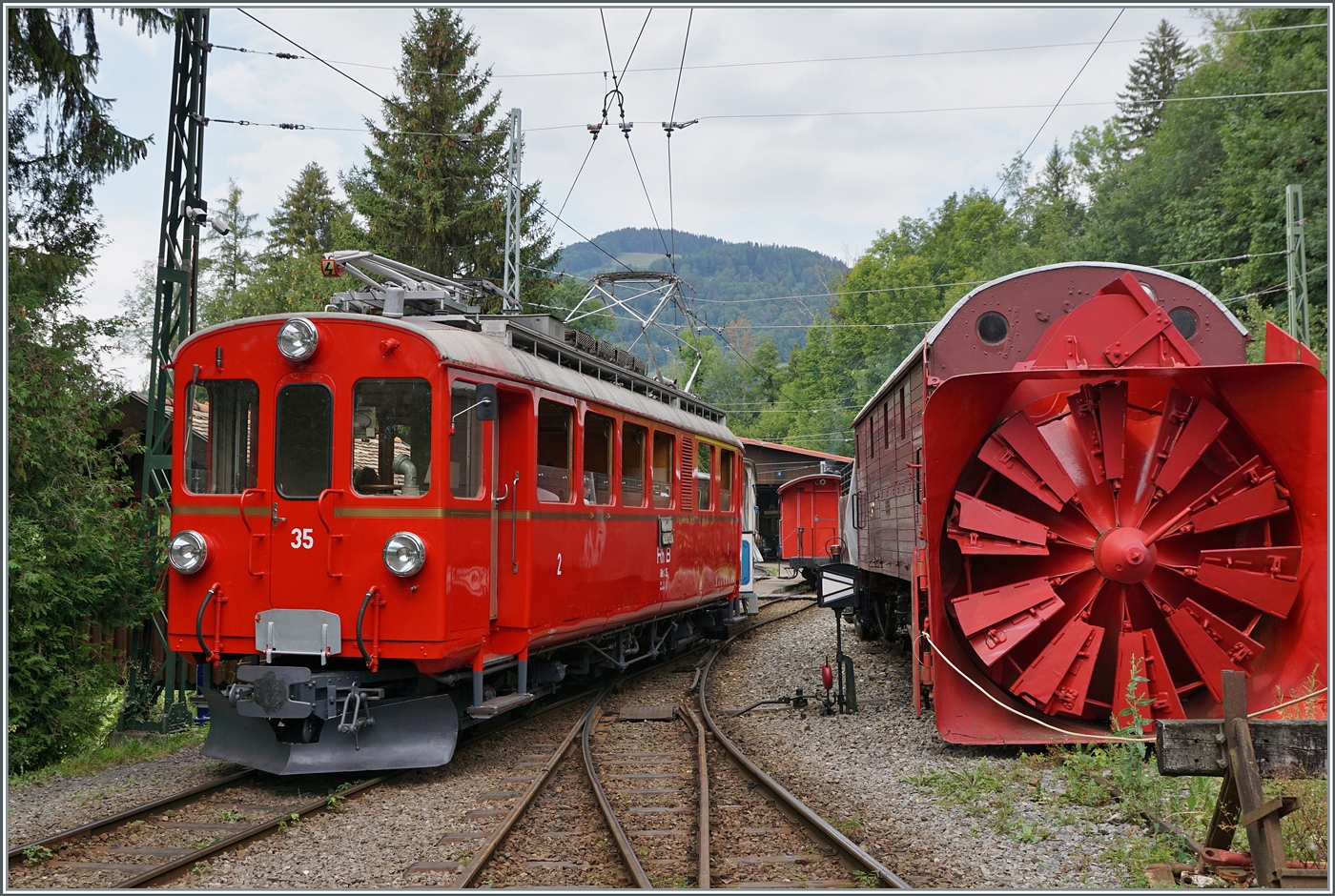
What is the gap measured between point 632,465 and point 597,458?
3.33 ft

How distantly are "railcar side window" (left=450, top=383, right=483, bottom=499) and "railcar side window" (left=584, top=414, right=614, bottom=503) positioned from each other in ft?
6.16

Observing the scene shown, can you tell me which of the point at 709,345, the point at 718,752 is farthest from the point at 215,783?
the point at 709,345

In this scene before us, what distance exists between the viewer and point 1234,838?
503cm

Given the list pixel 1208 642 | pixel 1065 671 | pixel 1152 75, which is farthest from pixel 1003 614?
pixel 1152 75

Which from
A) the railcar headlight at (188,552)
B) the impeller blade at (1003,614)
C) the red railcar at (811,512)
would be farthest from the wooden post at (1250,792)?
the red railcar at (811,512)

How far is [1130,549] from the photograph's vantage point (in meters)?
6.75

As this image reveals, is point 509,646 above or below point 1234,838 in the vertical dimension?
above

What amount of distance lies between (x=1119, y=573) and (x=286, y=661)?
569 cm

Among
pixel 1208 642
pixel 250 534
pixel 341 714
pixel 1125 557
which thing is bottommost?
pixel 341 714

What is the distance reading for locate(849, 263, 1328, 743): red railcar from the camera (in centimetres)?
661

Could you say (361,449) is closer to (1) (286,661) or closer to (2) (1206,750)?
(1) (286,661)

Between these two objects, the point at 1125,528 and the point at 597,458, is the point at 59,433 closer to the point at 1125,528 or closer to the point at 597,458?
the point at 597,458

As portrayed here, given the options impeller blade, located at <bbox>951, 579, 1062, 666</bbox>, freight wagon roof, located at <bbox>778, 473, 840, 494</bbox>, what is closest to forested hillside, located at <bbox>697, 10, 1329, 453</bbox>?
freight wagon roof, located at <bbox>778, 473, 840, 494</bbox>

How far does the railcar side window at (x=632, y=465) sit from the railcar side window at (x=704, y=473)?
2402 mm
